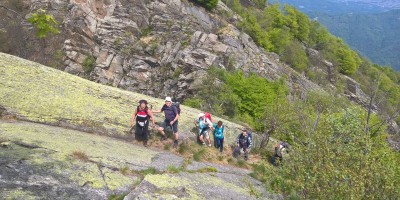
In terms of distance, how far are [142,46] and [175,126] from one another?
42.4 m

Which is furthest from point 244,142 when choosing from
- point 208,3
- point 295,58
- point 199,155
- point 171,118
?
point 295,58

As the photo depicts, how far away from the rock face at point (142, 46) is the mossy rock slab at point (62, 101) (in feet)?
103

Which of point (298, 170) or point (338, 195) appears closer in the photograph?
point (338, 195)

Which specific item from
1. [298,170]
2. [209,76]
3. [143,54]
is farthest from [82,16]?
[298,170]

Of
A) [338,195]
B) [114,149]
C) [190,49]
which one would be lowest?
[114,149]

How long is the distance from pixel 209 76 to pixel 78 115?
1364 inches

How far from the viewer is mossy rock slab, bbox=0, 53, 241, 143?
16.4 m

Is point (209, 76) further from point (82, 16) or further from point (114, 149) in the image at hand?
point (114, 149)

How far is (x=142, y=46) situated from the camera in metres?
58.9

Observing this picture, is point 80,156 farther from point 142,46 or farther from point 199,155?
point 142,46

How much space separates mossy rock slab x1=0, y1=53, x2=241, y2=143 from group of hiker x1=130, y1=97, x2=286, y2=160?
2.36 ft

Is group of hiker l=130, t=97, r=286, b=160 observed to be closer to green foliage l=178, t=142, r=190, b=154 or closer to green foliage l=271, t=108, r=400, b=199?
green foliage l=178, t=142, r=190, b=154

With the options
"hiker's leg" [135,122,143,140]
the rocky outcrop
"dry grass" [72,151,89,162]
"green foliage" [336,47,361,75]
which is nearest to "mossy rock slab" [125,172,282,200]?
the rocky outcrop

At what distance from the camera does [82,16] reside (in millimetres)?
58250
